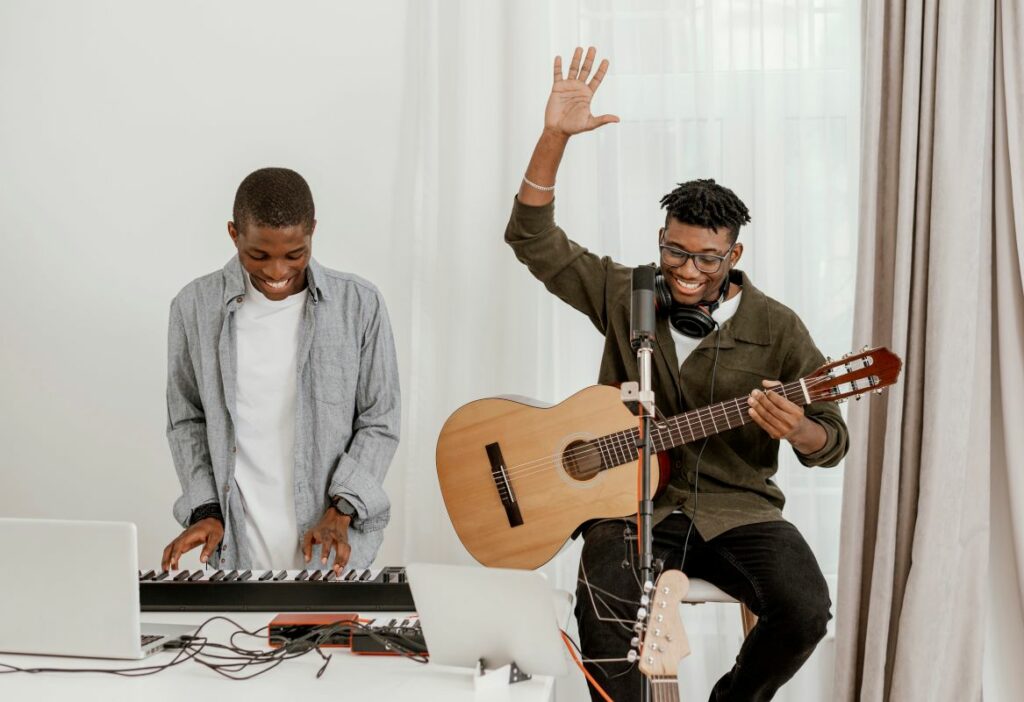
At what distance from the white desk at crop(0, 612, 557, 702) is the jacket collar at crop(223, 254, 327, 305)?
99cm

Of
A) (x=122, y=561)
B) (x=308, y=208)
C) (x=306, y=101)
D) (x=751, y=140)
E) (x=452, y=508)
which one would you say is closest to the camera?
(x=122, y=561)

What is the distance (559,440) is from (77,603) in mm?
1185

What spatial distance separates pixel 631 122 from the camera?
2936mm

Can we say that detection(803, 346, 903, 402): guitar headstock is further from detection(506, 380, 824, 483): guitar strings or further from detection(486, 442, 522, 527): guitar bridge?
detection(486, 442, 522, 527): guitar bridge

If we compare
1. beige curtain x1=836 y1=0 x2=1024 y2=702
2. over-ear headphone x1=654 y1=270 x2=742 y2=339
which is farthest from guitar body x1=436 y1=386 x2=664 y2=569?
beige curtain x1=836 y1=0 x2=1024 y2=702

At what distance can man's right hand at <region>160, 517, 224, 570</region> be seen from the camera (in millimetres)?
2021

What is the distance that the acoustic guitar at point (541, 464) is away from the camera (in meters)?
2.38

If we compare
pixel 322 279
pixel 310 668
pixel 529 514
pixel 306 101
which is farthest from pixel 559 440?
pixel 306 101

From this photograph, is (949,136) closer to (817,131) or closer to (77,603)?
(817,131)

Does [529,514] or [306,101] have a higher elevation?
[306,101]

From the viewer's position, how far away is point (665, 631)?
4.94 ft

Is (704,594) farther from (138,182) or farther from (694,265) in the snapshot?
(138,182)

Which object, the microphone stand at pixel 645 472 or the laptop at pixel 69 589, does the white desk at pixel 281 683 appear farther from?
the microphone stand at pixel 645 472

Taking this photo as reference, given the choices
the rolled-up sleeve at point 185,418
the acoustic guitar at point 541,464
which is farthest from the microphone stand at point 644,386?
the rolled-up sleeve at point 185,418
